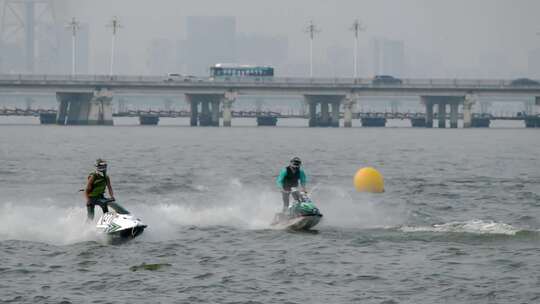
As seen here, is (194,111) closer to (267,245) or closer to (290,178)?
(290,178)

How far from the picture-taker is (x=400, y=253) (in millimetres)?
31641

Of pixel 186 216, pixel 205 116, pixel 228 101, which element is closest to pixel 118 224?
pixel 186 216

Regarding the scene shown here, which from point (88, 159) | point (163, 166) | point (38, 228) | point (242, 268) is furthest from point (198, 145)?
point (242, 268)

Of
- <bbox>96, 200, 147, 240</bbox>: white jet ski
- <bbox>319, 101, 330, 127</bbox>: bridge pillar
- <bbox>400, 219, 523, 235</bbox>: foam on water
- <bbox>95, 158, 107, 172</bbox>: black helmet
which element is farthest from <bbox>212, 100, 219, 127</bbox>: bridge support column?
<bbox>95, 158, 107, 172</bbox>: black helmet

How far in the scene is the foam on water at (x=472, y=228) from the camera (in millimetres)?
35625

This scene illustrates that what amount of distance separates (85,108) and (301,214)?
497 ft

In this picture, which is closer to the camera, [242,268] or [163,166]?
[242,268]

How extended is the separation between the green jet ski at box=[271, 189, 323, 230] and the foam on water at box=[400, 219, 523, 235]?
10.6 ft

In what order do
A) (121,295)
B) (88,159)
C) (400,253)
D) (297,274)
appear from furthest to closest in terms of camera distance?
(88,159), (400,253), (297,274), (121,295)

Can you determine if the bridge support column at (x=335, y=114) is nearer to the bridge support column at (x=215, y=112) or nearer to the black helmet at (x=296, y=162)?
the bridge support column at (x=215, y=112)

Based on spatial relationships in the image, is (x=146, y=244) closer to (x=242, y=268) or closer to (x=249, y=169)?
(x=242, y=268)

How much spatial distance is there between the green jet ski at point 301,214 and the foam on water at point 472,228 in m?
3.23

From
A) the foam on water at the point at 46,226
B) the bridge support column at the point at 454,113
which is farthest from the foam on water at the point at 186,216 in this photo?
the bridge support column at the point at 454,113

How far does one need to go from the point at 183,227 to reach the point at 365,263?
31.2 ft
